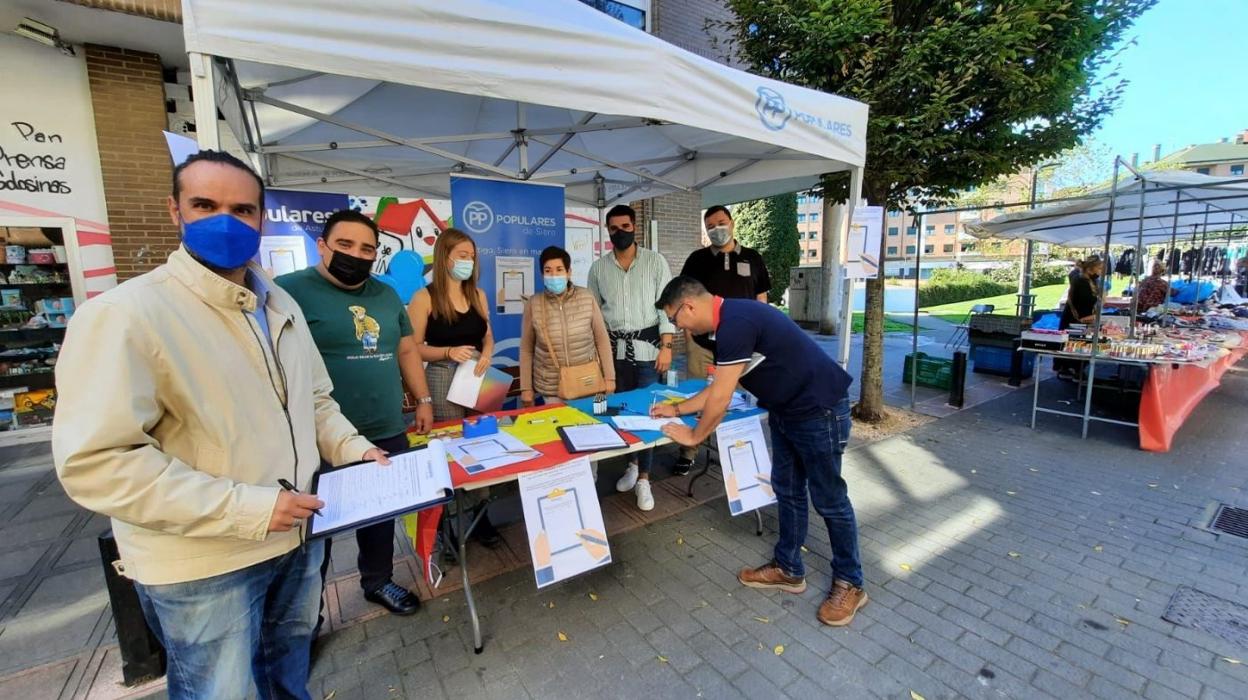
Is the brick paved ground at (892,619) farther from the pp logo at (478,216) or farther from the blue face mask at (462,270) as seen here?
the pp logo at (478,216)

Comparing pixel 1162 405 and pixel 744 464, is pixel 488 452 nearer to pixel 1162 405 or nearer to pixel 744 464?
pixel 744 464

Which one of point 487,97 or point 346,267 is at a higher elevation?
point 487,97

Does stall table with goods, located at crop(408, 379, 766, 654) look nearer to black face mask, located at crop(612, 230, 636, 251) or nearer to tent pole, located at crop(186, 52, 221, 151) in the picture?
black face mask, located at crop(612, 230, 636, 251)

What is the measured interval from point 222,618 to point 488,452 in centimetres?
121

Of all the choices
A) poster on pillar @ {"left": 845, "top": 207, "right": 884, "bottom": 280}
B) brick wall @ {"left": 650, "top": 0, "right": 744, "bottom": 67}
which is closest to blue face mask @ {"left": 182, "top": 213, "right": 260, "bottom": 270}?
poster on pillar @ {"left": 845, "top": 207, "right": 884, "bottom": 280}

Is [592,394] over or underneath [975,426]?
over

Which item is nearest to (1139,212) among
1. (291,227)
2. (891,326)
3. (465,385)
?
(891,326)

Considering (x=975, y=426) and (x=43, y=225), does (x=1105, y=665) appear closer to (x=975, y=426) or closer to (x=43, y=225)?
(x=975, y=426)

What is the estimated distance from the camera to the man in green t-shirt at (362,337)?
85.0 inches

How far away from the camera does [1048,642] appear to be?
2301mm

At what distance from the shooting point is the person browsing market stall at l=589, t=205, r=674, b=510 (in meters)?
3.65

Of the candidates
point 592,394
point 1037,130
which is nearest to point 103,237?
point 592,394

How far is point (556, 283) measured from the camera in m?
3.15

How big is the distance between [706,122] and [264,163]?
3543 mm
